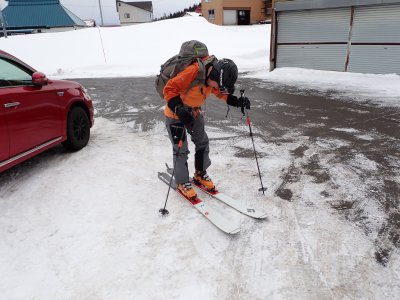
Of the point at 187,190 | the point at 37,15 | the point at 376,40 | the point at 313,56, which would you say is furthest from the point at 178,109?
the point at 37,15

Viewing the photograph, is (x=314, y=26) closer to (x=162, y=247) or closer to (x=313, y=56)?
(x=313, y=56)

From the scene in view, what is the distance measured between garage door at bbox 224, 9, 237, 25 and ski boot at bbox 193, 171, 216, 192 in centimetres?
3659

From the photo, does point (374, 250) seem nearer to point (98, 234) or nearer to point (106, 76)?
point (98, 234)

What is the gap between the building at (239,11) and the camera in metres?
37.1

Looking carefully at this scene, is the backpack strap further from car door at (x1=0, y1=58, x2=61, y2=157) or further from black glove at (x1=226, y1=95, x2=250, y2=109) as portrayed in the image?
car door at (x1=0, y1=58, x2=61, y2=157)

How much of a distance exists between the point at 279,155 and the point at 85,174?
3118mm

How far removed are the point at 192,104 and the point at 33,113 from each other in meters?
2.29

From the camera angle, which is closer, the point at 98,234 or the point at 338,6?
the point at 98,234

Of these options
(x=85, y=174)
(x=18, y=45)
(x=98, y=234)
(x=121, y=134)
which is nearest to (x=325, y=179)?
(x=98, y=234)

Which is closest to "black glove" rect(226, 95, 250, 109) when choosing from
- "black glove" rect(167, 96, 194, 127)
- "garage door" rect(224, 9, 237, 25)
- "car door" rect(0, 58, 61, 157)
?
"black glove" rect(167, 96, 194, 127)

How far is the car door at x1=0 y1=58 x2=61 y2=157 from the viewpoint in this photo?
405cm

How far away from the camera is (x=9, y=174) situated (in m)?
4.74

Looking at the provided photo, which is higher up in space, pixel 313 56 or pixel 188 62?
pixel 188 62

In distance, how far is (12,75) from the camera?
171 inches
